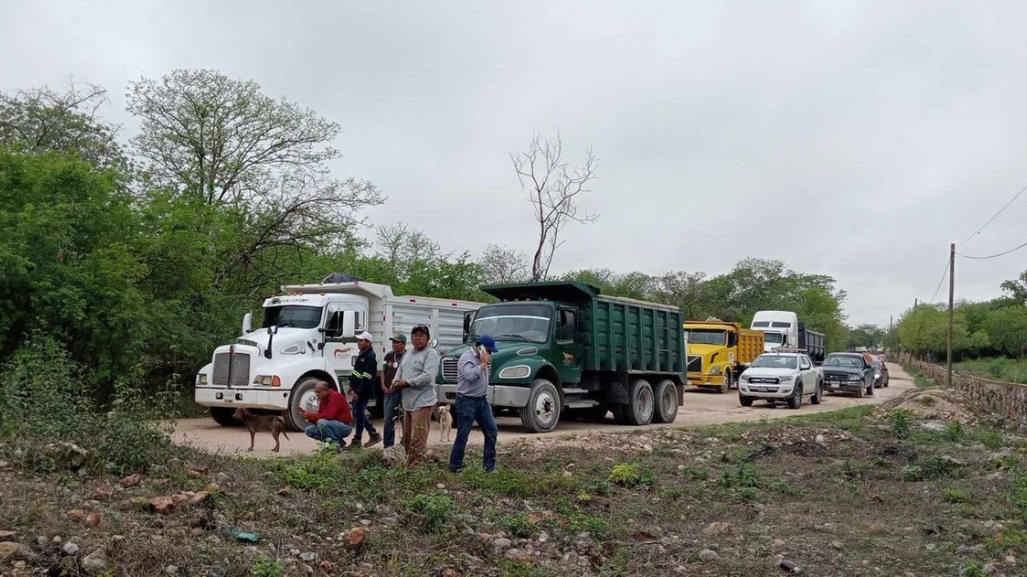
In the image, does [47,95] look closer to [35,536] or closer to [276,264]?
[276,264]

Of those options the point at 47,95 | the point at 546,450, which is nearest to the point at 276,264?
the point at 47,95

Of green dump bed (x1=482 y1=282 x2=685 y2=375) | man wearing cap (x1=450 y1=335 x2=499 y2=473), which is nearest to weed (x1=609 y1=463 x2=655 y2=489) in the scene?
man wearing cap (x1=450 y1=335 x2=499 y2=473)

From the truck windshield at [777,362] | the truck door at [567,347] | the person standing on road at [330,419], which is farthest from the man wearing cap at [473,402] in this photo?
the truck windshield at [777,362]

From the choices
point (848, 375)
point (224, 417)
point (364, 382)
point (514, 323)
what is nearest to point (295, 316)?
point (224, 417)

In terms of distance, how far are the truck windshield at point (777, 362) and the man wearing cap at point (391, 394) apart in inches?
665

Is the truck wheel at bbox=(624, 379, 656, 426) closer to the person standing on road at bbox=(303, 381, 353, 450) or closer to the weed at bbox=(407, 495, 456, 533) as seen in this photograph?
the person standing on road at bbox=(303, 381, 353, 450)

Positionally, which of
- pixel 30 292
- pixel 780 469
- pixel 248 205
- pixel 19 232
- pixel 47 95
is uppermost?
pixel 47 95

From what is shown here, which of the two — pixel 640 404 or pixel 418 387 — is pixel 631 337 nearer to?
pixel 640 404

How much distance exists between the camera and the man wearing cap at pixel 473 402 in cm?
993

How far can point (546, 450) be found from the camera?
41.9 ft

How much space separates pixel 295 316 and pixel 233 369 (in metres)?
1.74

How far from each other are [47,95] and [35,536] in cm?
2450

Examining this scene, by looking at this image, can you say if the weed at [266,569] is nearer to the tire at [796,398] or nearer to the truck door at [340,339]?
the truck door at [340,339]

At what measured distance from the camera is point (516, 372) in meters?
15.7
